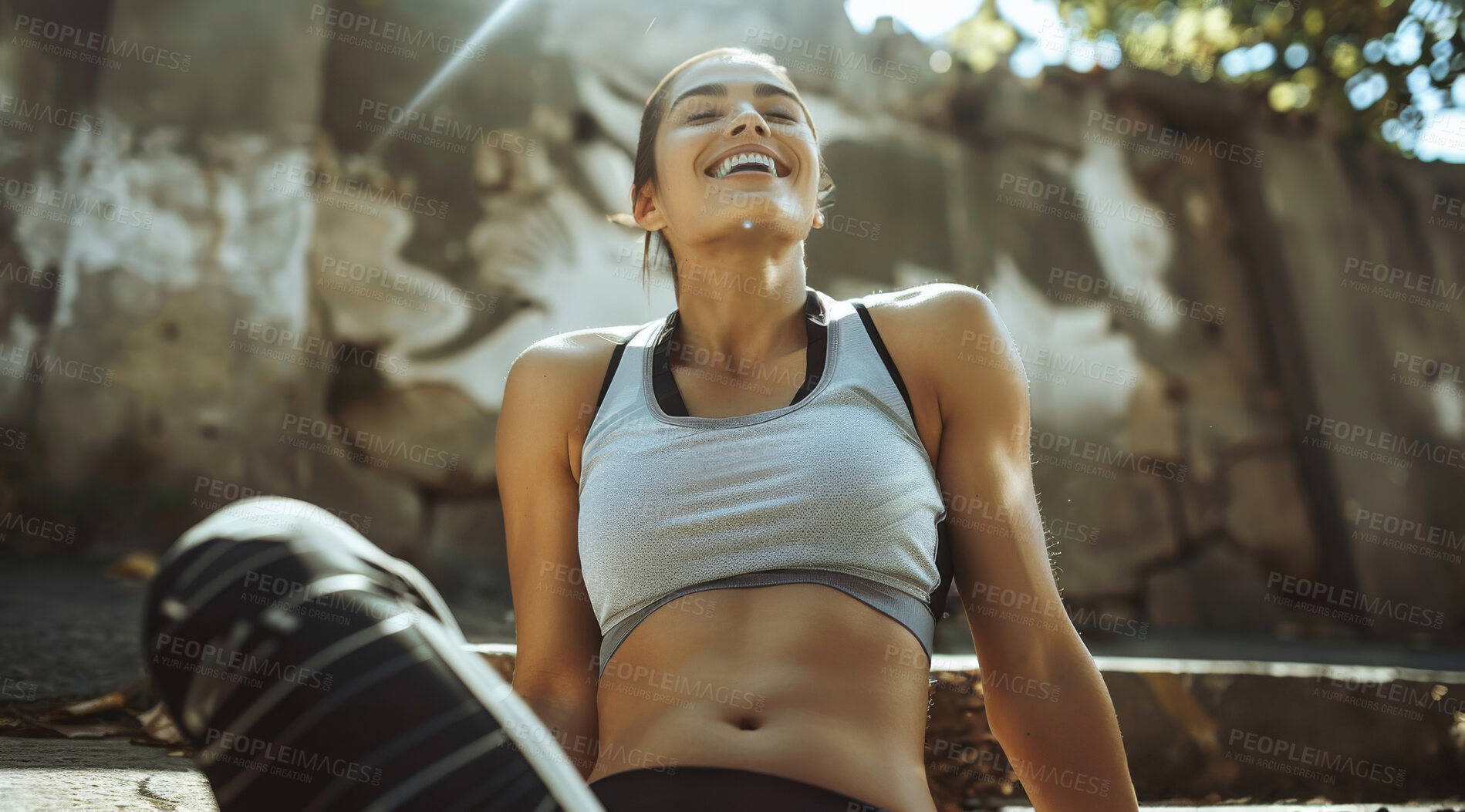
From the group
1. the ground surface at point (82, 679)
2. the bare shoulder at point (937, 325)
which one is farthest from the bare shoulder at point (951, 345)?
the ground surface at point (82, 679)

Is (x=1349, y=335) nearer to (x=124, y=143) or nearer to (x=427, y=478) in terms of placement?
(x=427, y=478)

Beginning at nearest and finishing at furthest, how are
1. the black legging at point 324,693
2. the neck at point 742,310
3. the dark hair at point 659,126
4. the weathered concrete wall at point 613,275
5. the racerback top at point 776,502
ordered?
1. the black legging at point 324,693
2. the racerback top at point 776,502
3. the neck at point 742,310
4. the dark hair at point 659,126
5. the weathered concrete wall at point 613,275

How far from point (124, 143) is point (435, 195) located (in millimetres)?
1209

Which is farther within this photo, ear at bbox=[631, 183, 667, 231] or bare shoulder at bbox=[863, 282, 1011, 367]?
ear at bbox=[631, 183, 667, 231]

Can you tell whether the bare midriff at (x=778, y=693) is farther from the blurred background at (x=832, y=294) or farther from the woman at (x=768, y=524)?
the blurred background at (x=832, y=294)

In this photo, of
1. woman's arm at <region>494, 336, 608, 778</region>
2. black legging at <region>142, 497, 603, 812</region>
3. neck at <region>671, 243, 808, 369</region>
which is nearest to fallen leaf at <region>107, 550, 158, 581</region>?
woman's arm at <region>494, 336, 608, 778</region>

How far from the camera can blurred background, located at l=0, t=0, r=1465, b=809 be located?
328cm

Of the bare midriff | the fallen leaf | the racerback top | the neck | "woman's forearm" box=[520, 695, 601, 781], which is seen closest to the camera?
the bare midriff

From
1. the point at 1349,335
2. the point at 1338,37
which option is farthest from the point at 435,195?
the point at 1338,37

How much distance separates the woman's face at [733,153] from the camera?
1449 mm

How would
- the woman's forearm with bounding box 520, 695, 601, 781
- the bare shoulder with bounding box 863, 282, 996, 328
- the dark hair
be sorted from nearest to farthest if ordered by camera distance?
the woman's forearm with bounding box 520, 695, 601, 781 → the bare shoulder with bounding box 863, 282, 996, 328 → the dark hair

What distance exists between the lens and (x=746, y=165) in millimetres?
1496

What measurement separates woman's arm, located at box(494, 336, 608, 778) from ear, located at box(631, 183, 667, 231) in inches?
11.8

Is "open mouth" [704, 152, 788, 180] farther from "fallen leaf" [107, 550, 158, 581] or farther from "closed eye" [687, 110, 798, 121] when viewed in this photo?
"fallen leaf" [107, 550, 158, 581]
